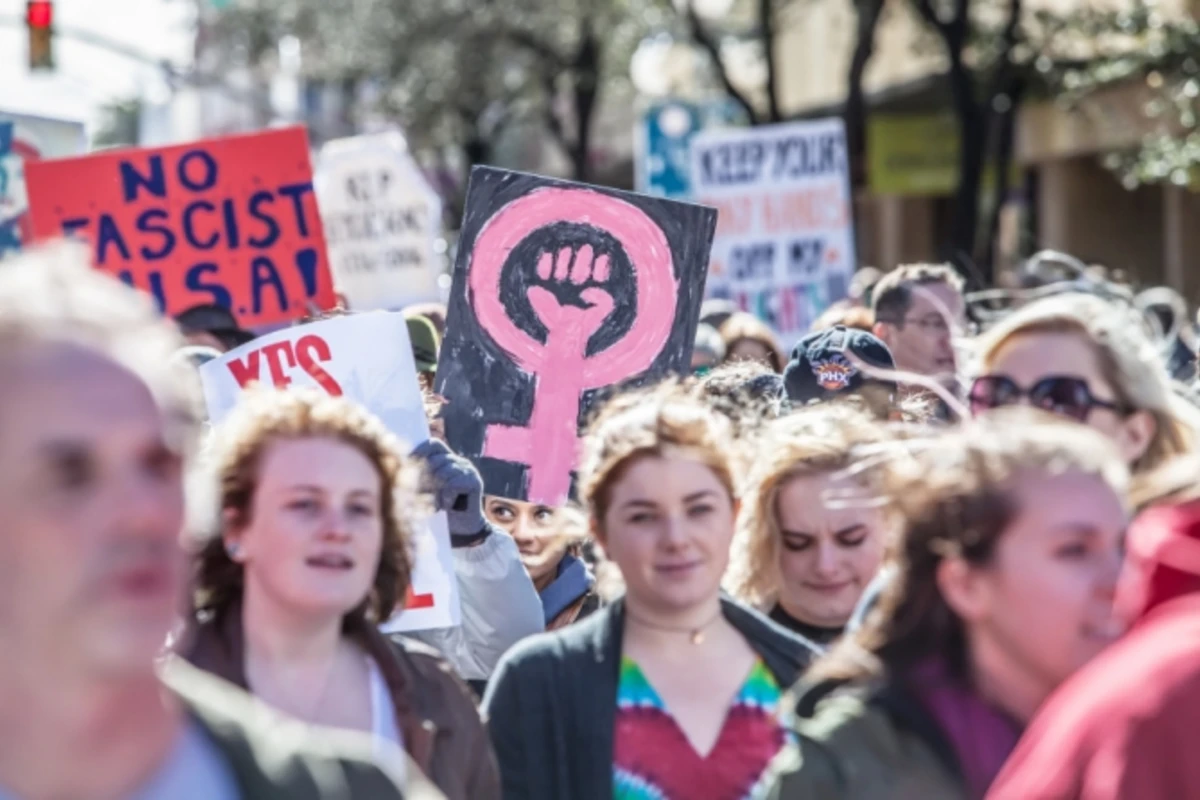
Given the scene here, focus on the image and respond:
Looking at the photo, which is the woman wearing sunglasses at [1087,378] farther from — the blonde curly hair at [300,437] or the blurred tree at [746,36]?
the blurred tree at [746,36]

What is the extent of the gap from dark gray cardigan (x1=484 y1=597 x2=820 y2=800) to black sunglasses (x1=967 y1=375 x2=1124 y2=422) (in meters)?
0.54

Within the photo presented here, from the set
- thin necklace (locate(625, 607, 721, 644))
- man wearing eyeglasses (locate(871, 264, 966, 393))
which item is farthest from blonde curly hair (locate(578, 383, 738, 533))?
man wearing eyeglasses (locate(871, 264, 966, 393))

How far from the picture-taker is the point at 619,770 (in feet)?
12.8

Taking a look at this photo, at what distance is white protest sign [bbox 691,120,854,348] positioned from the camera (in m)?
12.5

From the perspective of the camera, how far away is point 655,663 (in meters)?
4.00

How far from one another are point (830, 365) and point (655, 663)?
2.37 m

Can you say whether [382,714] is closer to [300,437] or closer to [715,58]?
[300,437]

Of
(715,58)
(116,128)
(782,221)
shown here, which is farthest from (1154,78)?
(116,128)

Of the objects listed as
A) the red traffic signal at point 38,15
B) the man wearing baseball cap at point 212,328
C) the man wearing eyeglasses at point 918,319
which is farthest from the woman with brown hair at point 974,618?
the red traffic signal at point 38,15

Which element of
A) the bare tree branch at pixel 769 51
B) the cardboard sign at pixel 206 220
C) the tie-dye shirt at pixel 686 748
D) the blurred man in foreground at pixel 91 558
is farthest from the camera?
the bare tree branch at pixel 769 51

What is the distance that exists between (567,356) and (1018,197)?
23393 millimetres

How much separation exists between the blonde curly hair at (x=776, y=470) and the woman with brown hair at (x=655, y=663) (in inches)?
17.2

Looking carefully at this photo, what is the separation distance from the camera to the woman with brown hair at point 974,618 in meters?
2.87

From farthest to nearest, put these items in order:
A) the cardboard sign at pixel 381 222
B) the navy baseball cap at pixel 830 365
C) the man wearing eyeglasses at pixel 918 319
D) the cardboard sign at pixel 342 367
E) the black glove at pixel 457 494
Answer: the cardboard sign at pixel 381 222 < the man wearing eyeglasses at pixel 918 319 < the navy baseball cap at pixel 830 365 < the cardboard sign at pixel 342 367 < the black glove at pixel 457 494
